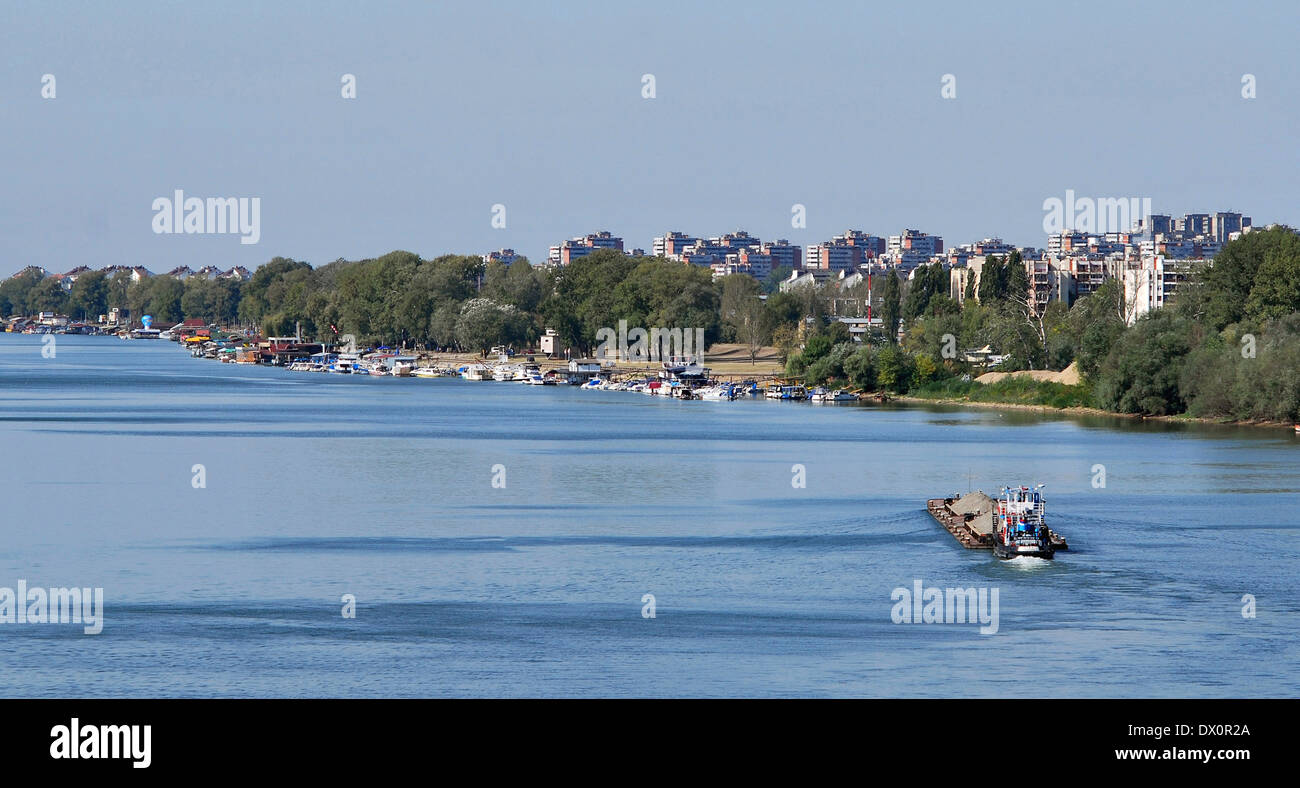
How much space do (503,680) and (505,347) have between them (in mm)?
96773

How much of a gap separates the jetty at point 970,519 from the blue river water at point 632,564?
422 mm

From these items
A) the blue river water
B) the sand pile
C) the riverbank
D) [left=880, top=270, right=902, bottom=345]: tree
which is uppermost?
[left=880, top=270, right=902, bottom=345]: tree

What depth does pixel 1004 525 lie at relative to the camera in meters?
24.7

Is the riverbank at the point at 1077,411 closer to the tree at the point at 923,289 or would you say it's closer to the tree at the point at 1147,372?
the tree at the point at 1147,372

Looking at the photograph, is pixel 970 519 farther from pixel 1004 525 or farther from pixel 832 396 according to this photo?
pixel 832 396

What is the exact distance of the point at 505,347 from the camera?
112 meters

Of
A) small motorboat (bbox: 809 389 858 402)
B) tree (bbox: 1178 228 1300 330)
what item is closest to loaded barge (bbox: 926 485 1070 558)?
tree (bbox: 1178 228 1300 330)

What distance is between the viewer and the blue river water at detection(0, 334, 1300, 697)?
16.1 meters

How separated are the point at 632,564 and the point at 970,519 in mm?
6908

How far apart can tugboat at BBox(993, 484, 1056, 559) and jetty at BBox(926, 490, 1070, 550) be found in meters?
0.24

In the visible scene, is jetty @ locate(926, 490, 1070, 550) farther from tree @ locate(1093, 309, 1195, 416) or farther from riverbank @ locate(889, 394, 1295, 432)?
tree @ locate(1093, 309, 1195, 416)

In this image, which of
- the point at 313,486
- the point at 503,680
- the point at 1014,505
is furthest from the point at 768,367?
the point at 503,680
